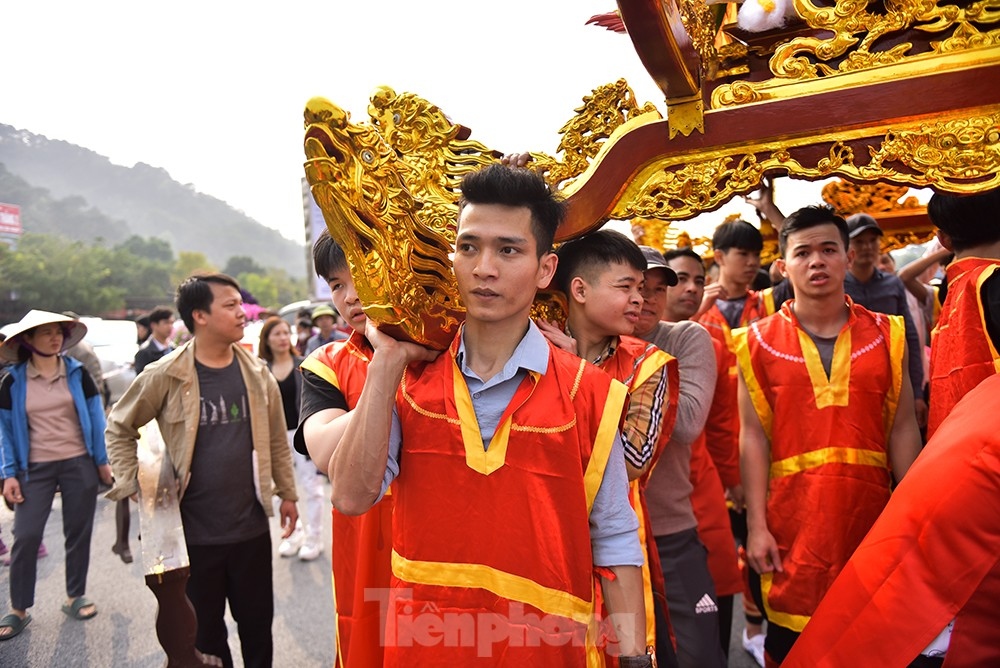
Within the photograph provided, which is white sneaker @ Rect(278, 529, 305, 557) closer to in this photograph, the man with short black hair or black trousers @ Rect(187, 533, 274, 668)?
black trousers @ Rect(187, 533, 274, 668)

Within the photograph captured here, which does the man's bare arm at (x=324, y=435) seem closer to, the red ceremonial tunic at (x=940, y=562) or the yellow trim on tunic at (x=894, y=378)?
the red ceremonial tunic at (x=940, y=562)

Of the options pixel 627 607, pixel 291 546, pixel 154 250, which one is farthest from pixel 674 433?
pixel 154 250

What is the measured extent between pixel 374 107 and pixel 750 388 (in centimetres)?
178

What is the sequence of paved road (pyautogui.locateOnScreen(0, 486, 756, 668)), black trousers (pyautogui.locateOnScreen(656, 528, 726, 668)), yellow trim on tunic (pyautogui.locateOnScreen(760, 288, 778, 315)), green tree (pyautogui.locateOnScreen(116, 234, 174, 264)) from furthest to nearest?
green tree (pyautogui.locateOnScreen(116, 234, 174, 264)) < yellow trim on tunic (pyautogui.locateOnScreen(760, 288, 778, 315)) < paved road (pyautogui.locateOnScreen(0, 486, 756, 668)) < black trousers (pyautogui.locateOnScreen(656, 528, 726, 668))

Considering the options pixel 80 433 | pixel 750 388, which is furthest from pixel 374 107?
pixel 80 433

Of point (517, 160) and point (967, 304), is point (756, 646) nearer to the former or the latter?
point (967, 304)

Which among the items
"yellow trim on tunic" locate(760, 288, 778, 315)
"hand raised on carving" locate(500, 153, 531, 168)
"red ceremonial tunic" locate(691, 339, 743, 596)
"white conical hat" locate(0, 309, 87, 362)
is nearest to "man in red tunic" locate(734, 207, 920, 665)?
"red ceremonial tunic" locate(691, 339, 743, 596)

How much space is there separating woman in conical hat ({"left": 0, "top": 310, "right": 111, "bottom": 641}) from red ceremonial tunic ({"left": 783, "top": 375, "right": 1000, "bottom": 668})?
14.6 feet

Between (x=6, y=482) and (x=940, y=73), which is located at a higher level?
(x=940, y=73)

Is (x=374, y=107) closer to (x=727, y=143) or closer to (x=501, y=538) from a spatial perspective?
(x=727, y=143)

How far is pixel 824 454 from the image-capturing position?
2281 millimetres

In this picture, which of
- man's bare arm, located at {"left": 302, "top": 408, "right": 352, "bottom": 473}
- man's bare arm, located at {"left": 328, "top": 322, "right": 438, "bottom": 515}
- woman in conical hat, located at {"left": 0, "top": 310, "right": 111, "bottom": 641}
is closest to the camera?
man's bare arm, located at {"left": 328, "top": 322, "right": 438, "bottom": 515}

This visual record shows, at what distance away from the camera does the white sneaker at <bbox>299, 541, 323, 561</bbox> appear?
492 cm

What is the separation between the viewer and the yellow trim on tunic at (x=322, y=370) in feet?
6.23
